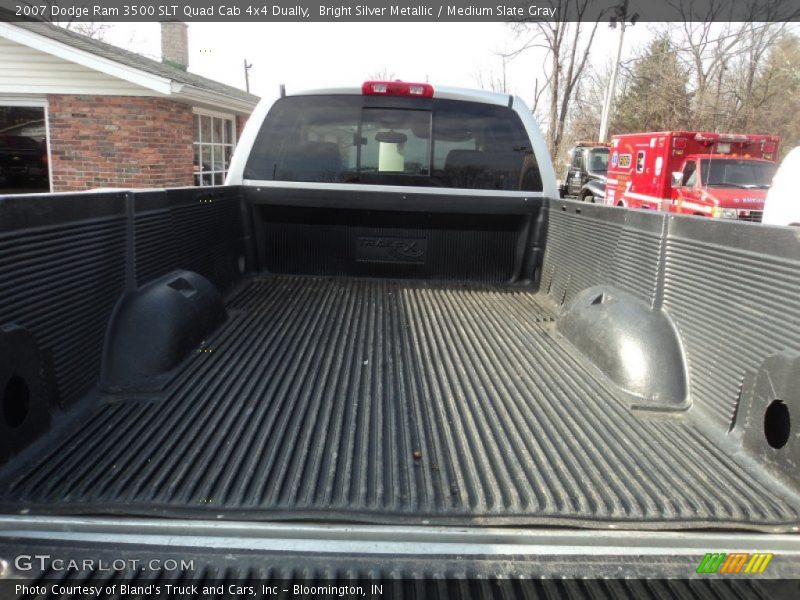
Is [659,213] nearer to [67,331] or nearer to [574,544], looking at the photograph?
[574,544]

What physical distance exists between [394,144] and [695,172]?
1308 cm

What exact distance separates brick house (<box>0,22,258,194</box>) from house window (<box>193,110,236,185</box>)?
57.7 inches

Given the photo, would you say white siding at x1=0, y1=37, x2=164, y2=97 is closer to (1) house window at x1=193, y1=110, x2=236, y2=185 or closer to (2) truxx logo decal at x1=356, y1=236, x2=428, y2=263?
(1) house window at x1=193, y1=110, x2=236, y2=185

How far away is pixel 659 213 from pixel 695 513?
4.80 ft

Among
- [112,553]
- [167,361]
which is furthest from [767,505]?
Answer: [167,361]

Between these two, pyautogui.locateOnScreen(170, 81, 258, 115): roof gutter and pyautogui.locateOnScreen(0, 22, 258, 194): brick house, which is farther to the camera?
pyautogui.locateOnScreen(170, 81, 258, 115): roof gutter

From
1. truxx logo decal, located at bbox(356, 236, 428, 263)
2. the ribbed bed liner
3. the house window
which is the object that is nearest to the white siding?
the house window

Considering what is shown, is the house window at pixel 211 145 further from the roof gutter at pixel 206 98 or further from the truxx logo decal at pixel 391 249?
the truxx logo decal at pixel 391 249

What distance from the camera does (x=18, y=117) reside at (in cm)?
1327

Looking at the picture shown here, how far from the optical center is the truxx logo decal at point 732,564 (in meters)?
1.51

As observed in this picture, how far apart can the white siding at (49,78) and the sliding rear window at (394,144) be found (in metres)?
10.2

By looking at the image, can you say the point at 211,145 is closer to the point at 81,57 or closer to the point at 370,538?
the point at 81,57

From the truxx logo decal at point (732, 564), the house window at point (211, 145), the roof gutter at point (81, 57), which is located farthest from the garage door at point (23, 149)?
the truxx logo decal at point (732, 564)

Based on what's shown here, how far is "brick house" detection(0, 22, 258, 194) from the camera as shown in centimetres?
1224
